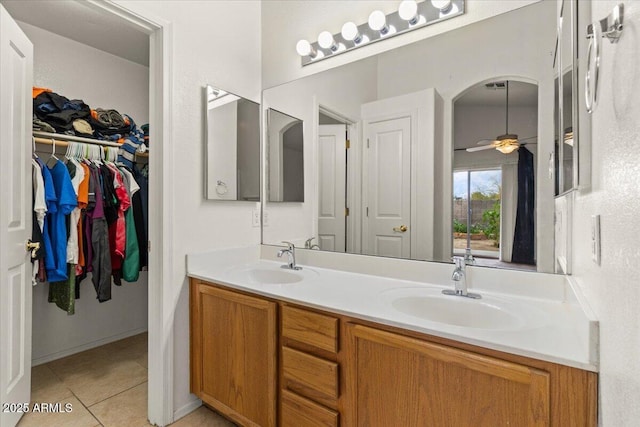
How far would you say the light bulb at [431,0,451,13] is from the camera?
4.71 ft

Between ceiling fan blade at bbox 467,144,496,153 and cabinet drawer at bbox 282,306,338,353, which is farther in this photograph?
ceiling fan blade at bbox 467,144,496,153

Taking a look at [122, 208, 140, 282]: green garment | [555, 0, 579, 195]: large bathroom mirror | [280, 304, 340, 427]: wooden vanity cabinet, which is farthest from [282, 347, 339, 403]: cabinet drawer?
[122, 208, 140, 282]: green garment

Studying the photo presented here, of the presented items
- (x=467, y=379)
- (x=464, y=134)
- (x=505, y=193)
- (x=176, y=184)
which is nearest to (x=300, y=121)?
(x=176, y=184)

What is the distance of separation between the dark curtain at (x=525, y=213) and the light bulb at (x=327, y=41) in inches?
46.4

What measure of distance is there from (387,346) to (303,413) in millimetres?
500

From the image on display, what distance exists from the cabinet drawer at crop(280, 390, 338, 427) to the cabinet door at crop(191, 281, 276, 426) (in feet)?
0.22

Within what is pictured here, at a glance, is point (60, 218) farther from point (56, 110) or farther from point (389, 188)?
point (389, 188)

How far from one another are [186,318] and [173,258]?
1.18 ft

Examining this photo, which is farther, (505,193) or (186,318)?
(186,318)

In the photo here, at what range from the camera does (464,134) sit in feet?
4.60

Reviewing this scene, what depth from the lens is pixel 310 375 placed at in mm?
1188

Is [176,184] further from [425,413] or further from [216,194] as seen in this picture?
[425,413]

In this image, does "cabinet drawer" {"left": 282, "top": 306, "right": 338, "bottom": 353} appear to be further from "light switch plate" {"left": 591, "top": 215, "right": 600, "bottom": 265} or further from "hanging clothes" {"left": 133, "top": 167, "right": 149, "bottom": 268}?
"hanging clothes" {"left": 133, "top": 167, "right": 149, "bottom": 268}

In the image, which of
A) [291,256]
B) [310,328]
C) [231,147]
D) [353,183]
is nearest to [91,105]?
[231,147]
